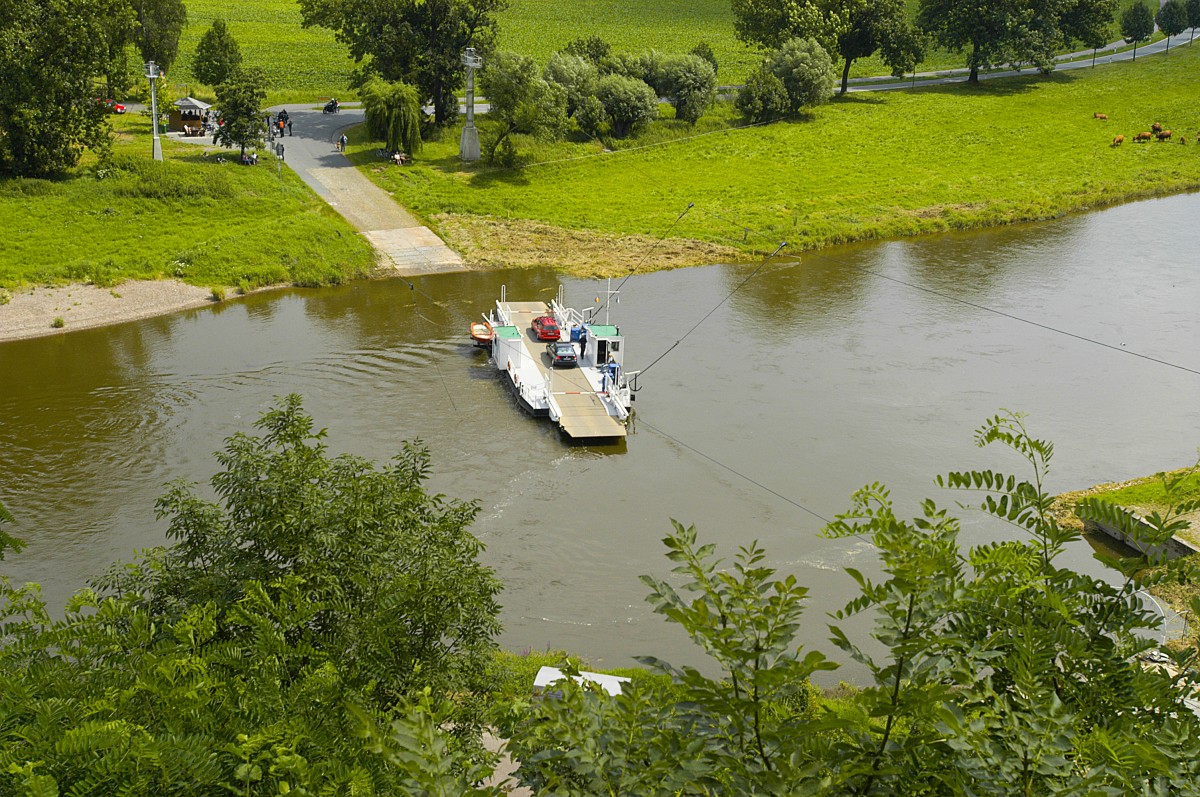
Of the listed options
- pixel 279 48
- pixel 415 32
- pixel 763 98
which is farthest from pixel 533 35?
pixel 415 32

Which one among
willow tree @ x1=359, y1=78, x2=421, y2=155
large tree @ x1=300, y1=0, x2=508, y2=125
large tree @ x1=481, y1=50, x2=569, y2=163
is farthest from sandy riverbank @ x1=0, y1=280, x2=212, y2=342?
large tree @ x1=300, y1=0, x2=508, y2=125

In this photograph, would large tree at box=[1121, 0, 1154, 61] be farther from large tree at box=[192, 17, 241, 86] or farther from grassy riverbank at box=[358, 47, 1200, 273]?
large tree at box=[192, 17, 241, 86]

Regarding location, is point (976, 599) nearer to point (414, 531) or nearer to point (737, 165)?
point (414, 531)

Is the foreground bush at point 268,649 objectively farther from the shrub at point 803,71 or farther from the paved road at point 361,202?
the shrub at point 803,71

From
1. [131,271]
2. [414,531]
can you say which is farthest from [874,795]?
[131,271]

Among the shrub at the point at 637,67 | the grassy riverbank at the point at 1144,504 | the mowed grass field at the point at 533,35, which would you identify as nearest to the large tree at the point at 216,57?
the mowed grass field at the point at 533,35

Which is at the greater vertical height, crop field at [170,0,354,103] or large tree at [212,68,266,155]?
crop field at [170,0,354,103]
